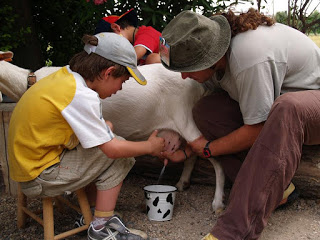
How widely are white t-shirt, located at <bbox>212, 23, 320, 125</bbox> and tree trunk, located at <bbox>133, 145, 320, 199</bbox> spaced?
0.56 m

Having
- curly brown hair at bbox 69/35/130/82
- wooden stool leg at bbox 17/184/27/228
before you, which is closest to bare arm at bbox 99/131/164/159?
curly brown hair at bbox 69/35/130/82

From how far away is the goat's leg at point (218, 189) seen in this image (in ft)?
8.95

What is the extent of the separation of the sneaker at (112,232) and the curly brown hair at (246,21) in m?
1.22

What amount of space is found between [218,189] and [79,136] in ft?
3.99

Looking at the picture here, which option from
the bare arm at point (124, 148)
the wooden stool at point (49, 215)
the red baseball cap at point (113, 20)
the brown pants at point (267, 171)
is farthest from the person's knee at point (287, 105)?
the red baseball cap at point (113, 20)

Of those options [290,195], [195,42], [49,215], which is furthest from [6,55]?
[290,195]

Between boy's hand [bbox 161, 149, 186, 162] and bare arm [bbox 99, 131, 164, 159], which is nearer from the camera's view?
bare arm [bbox 99, 131, 164, 159]

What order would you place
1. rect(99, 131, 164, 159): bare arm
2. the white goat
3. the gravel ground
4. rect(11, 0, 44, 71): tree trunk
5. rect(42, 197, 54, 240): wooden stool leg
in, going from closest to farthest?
rect(99, 131, 164, 159): bare arm, rect(42, 197, 54, 240): wooden stool leg, the gravel ground, the white goat, rect(11, 0, 44, 71): tree trunk

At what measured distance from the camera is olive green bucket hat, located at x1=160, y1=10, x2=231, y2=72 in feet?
6.89

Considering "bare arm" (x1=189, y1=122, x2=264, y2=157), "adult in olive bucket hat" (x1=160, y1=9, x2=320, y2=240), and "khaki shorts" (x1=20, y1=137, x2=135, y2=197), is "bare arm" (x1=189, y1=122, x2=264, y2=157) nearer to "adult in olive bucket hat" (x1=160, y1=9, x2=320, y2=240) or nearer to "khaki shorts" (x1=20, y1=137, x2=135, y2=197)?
"adult in olive bucket hat" (x1=160, y1=9, x2=320, y2=240)

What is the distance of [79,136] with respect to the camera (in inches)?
78.4

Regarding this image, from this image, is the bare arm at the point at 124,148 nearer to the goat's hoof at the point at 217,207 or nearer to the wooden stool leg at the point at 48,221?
the wooden stool leg at the point at 48,221

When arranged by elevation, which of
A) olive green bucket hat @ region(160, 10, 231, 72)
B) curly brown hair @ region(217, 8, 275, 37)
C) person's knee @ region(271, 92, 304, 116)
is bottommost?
person's knee @ region(271, 92, 304, 116)

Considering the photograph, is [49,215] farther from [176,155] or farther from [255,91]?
[255,91]
